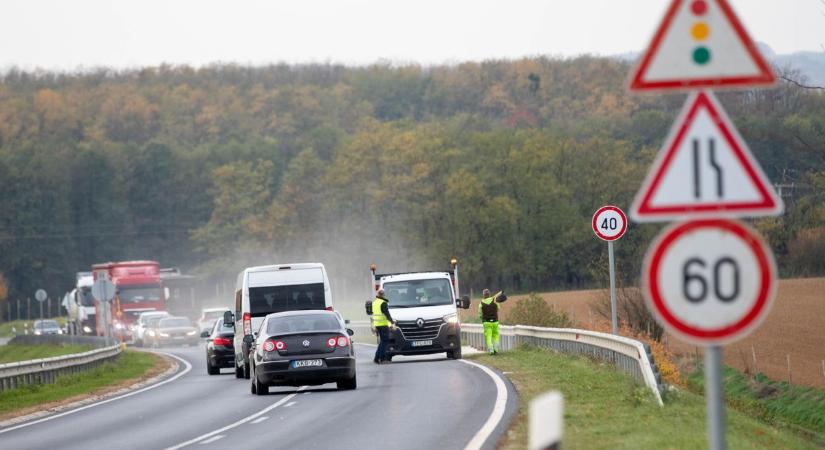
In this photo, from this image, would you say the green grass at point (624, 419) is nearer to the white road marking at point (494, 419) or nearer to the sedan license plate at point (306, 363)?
the white road marking at point (494, 419)

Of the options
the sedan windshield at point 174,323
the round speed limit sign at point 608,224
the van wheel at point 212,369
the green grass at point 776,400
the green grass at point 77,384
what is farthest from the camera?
the sedan windshield at point 174,323

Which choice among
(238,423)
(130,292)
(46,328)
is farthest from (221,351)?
(46,328)

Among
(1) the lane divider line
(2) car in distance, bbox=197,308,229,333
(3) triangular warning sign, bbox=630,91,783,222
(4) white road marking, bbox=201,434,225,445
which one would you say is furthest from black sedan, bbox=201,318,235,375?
(3) triangular warning sign, bbox=630,91,783,222

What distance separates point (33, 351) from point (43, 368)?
33.3 meters

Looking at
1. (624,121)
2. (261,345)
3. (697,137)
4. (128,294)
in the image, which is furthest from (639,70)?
(624,121)

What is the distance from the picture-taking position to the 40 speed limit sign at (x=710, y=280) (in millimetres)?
7332

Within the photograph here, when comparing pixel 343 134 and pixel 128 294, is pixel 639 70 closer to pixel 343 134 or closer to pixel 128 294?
pixel 128 294

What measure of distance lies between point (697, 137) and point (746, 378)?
30441 mm

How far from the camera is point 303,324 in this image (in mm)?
26125

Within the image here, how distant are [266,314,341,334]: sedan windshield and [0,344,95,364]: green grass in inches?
1271

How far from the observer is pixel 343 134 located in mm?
156000

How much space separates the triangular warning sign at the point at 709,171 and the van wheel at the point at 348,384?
19.2m

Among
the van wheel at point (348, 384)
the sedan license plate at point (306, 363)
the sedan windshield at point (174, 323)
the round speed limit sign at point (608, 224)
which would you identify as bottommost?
the sedan windshield at point (174, 323)

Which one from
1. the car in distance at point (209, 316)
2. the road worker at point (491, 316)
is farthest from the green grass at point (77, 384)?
the car in distance at point (209, 316)
